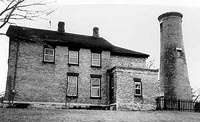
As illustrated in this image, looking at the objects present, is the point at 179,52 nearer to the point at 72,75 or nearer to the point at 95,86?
the point at 95,86

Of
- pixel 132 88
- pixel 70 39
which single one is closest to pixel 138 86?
pixel 132 88

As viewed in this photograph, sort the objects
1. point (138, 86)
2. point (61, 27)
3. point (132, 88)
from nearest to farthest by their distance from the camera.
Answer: point (132, 88)
point (138, 86)
point (61, 27)

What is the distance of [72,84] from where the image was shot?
31141 mm

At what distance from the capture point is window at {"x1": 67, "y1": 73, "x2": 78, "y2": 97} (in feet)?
101

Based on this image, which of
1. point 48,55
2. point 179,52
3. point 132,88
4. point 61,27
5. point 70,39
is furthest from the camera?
point 179,52

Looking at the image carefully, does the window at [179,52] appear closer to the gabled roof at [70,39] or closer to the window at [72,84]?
the gabled roof at [70,39]

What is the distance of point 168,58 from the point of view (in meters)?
36.4

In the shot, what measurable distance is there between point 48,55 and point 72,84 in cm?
379

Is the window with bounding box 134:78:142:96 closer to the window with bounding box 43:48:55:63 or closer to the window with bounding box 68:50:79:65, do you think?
the window with bounding box 68:50:79:65

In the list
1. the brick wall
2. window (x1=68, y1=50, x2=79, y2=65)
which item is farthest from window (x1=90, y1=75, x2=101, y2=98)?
window (x1=68, y1=50, x2=79, y2=65)

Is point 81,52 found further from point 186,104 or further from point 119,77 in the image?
point 186,104

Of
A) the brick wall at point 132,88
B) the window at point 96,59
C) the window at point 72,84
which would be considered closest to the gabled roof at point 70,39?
the window at point 96,59

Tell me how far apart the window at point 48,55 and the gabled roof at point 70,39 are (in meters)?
0.91

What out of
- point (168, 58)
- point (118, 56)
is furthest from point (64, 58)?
point (168, 58)
